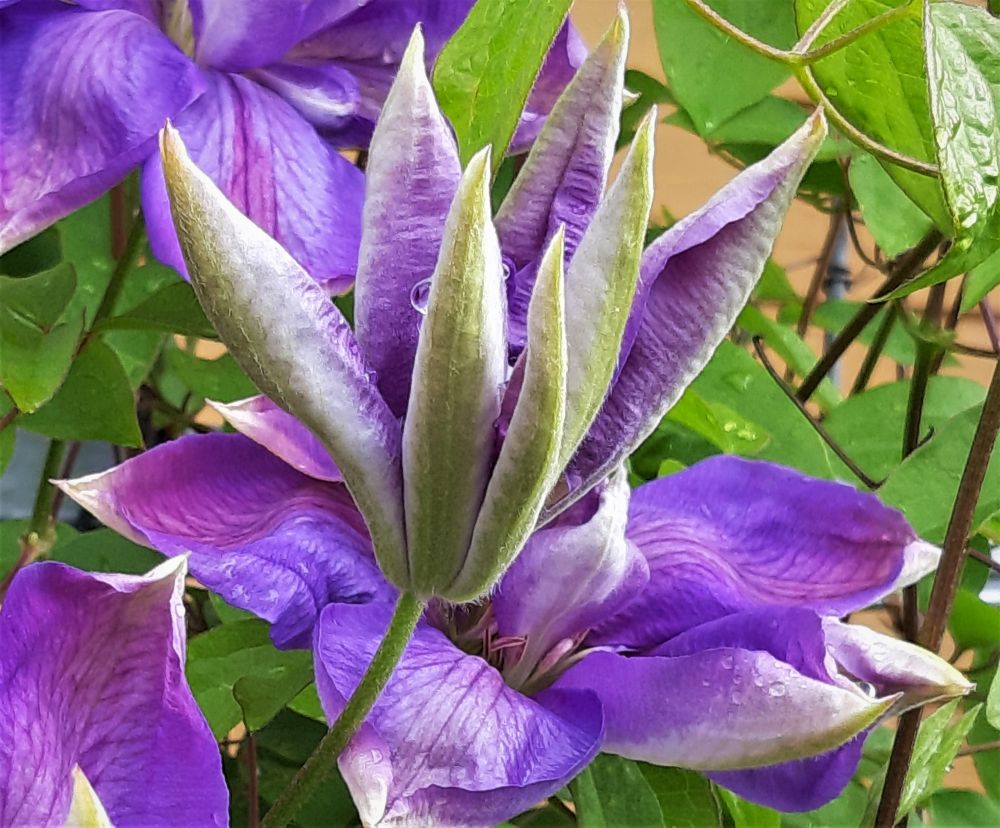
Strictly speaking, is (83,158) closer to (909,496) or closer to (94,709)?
(94,709)

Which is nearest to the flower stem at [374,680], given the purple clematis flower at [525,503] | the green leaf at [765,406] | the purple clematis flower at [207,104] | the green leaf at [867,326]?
the purple clematis flower at [525,503]

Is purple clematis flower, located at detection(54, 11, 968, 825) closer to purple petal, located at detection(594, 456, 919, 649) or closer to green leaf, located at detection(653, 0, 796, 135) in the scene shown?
purple petal, located at detection(594, 456, 919, 649)

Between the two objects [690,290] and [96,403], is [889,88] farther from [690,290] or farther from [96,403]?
[96,403]

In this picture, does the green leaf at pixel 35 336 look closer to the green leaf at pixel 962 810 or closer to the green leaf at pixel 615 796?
the green leaf at pixel 615 796

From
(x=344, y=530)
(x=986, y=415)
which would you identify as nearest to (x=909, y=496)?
(x=986, y=415)

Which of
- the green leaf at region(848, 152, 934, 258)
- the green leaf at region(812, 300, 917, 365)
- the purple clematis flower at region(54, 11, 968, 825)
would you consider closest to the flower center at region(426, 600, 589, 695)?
the purple clematis flower at region(54, 11, 968, 825)

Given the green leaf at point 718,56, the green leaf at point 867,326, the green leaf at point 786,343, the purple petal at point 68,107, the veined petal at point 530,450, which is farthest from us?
the green leaf at point 867,326

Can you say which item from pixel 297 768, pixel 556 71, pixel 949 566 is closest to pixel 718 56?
pixel 556 71
